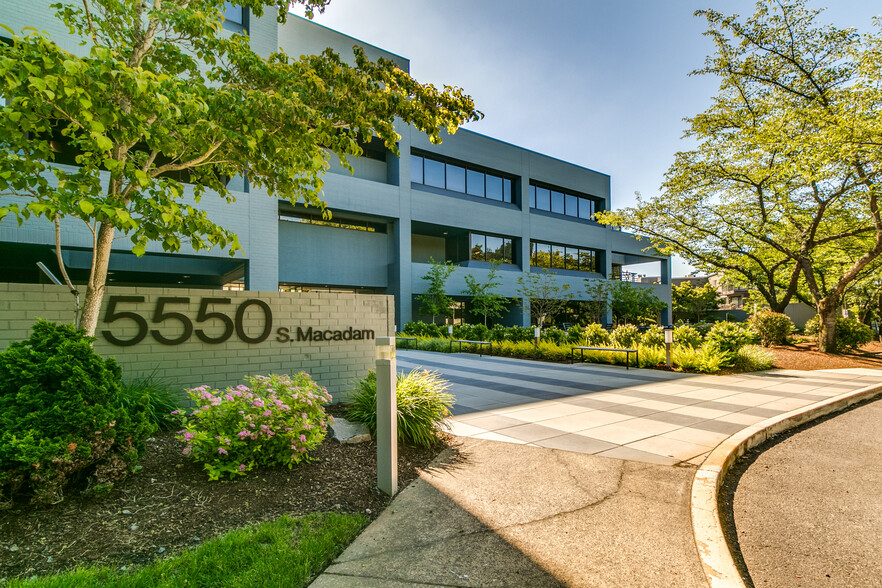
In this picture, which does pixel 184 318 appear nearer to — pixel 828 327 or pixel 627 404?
pixel 627 404

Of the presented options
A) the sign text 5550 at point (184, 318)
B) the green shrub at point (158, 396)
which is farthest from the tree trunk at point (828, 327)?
the green shrub at point (158, 396)

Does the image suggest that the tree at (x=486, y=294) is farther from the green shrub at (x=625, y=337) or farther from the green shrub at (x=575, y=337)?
the green shrub at (x=625, y=337)

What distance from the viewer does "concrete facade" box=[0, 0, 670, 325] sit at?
56.5 feet

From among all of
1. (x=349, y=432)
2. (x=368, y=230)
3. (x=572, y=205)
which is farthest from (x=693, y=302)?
(x=349, y=432)

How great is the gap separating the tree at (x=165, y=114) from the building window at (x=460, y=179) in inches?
988

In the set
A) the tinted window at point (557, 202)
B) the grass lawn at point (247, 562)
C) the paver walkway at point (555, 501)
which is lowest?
the paver walkway at point (555, 501)

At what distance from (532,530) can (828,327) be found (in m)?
19.1

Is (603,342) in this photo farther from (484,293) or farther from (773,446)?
(484,293)

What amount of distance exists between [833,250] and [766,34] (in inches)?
462

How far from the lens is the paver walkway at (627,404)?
5.71 metres

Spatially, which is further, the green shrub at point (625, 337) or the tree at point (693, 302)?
the tree at point (693, 302)

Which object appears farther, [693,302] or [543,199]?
[693,302]

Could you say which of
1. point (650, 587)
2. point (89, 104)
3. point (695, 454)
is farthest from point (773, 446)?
point (89, 104)

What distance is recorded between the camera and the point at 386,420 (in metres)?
4.11
